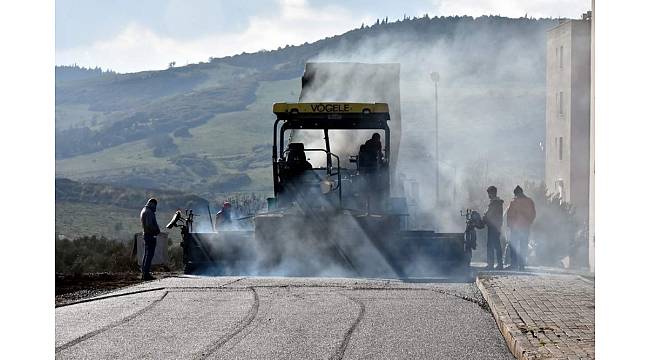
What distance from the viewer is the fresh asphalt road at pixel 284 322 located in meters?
10.1

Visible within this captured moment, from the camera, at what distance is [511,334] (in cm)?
1016

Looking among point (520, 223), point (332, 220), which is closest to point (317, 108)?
point (332, 220)

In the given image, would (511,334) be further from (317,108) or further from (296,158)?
(317,108)

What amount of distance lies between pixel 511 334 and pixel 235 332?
285 cm

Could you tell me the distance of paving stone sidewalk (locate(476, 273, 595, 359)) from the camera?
30.4 ft

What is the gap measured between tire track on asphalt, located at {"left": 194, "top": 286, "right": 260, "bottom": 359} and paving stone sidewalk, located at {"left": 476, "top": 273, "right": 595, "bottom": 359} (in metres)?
2.66

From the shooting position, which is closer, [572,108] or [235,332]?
[235,332]

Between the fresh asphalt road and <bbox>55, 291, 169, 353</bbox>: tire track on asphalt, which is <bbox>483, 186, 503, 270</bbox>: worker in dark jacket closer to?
the fresh asphalt road

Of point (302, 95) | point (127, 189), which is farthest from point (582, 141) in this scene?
point (127, 189)

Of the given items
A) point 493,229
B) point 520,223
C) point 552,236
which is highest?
point 520,223

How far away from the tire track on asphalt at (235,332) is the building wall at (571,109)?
27.0 metres
